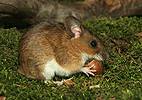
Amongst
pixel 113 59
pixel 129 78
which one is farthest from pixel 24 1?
pixel 129 78

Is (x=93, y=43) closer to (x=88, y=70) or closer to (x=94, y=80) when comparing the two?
(x=88, y=70)

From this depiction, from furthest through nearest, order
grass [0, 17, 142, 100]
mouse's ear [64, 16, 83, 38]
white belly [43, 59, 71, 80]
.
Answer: mouse's ear [64, 16, 83, 38]
white belly [43, 59, 71, 80]
grass [0, 17, 142, 100]

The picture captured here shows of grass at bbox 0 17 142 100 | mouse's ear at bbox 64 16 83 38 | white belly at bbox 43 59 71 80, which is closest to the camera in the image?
grass at bbox 0 17 142 100

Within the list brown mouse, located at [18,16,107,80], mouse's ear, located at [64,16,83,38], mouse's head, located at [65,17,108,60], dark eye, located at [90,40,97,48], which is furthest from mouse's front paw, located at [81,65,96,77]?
mouse's ear, located at [64,16,83,38]

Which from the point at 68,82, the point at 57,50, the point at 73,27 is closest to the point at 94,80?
the point at 68,82

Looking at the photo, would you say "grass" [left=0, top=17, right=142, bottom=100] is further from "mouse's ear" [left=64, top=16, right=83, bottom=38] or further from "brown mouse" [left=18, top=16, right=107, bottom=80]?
"mouse's ear" [left=64, top=16, right=83, bottom=38]

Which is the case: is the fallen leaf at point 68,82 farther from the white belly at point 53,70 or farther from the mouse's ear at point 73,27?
the mouse's ear at point 73,27

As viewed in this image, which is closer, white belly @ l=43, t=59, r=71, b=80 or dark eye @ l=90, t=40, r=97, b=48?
white belly @ l=43, t=59, r=71, b=80

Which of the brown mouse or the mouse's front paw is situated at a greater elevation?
the brown mouse
